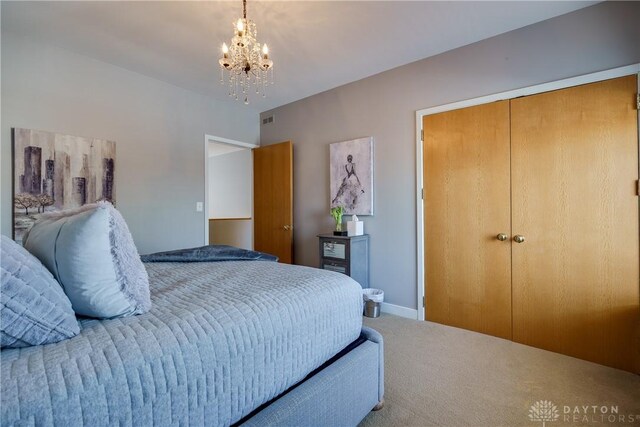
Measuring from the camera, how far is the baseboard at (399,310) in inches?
114

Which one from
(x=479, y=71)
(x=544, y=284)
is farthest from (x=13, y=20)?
(x=544, y=284)

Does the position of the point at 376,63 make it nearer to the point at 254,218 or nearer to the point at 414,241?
the point at 414,241

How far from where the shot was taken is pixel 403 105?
2.94 meters

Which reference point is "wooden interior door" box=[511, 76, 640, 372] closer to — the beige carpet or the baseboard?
the beige carpet

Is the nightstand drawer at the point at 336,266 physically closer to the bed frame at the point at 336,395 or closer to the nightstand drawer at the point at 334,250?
the nightstand drawer at the point at 334,250

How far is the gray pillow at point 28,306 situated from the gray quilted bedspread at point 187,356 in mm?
30

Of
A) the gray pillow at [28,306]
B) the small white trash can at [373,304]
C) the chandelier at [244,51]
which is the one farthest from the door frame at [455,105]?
the gray pillow at [28,306]

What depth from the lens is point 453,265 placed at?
8.77 feet

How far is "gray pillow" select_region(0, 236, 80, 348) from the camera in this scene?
704 millimetres

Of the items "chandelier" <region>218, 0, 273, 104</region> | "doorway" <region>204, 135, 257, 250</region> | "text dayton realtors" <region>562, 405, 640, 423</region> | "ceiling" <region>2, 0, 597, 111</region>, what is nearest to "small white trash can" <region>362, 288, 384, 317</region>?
"text dayton realtors" <region>562, 405, 640, 423</region>

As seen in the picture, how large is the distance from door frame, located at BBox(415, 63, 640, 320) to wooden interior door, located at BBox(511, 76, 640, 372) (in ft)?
0.17

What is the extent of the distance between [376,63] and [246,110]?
2072 millimetres

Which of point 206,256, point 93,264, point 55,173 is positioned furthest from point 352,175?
point 55,173

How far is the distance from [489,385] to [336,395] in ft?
3.90
